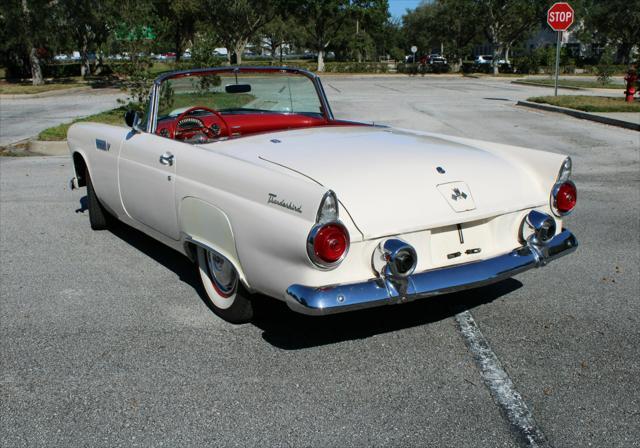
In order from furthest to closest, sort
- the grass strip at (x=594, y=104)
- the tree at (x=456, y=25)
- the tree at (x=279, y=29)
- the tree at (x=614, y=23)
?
1. the tree at (x=279, y=29)
2. the tree at (x=456, y=25)
3. the tree at (x=614, y=23)
4. the grass strip at (x=594, y=104)

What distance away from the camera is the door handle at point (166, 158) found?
423cm

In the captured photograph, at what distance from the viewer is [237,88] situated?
16.7 feet

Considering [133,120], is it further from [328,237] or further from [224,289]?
[328,237]

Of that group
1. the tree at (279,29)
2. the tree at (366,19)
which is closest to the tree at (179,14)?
the tree at (279,29)

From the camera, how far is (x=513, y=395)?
322 centimetres

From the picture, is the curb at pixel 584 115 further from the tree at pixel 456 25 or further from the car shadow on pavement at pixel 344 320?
the tree at pixel 456 25

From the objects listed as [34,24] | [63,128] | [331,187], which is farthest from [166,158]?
[34,24]

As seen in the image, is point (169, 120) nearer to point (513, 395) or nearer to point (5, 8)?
point (513, 395)

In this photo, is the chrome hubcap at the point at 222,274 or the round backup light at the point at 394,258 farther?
the chrome hubcap at the point at 222,274

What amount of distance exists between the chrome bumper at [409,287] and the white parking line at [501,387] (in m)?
0.40

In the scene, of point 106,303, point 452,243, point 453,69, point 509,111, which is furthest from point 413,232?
point 453,69

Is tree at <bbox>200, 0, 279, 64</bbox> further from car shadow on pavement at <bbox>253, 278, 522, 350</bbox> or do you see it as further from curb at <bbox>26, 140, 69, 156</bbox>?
car shadow on pavement at <bbox>253, 278, 522, 350</bbox>

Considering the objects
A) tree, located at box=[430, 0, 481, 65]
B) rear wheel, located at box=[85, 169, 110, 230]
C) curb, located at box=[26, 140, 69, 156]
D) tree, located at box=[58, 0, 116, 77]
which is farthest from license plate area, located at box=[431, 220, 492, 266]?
A: tree, located at box=[430, 0, 481, 65]

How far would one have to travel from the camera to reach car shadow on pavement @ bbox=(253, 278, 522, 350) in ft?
12.8
